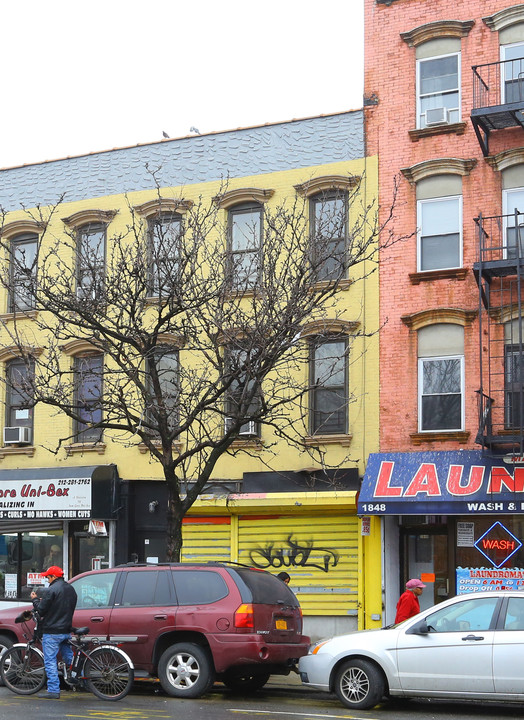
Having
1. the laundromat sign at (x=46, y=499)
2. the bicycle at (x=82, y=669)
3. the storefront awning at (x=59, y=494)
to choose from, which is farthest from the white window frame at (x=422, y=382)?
the bicycle at (x=82, y=669)

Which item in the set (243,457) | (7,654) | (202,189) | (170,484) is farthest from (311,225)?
(7,654)

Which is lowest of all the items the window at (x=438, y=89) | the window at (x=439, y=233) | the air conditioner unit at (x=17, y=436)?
the air conditioner unit at (x=17, y=436)

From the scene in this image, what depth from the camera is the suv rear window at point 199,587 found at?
14.0m

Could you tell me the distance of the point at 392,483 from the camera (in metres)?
19.7

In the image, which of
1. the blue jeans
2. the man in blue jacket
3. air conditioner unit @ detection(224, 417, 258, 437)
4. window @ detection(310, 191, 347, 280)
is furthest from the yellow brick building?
the blue jeans

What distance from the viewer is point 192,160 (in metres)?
23.5

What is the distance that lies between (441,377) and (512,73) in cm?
595

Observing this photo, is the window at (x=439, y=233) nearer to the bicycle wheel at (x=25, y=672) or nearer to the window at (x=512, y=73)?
the window at (x=512, y=73)

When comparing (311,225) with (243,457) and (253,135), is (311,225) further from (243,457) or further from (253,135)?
(243,457)

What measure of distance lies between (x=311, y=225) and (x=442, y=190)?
266 centimetres

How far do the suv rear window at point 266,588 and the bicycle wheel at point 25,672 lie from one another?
2.79m

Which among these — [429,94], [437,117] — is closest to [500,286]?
[437,117]

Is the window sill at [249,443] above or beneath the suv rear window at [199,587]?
above

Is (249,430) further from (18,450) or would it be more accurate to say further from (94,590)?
(94,590)
